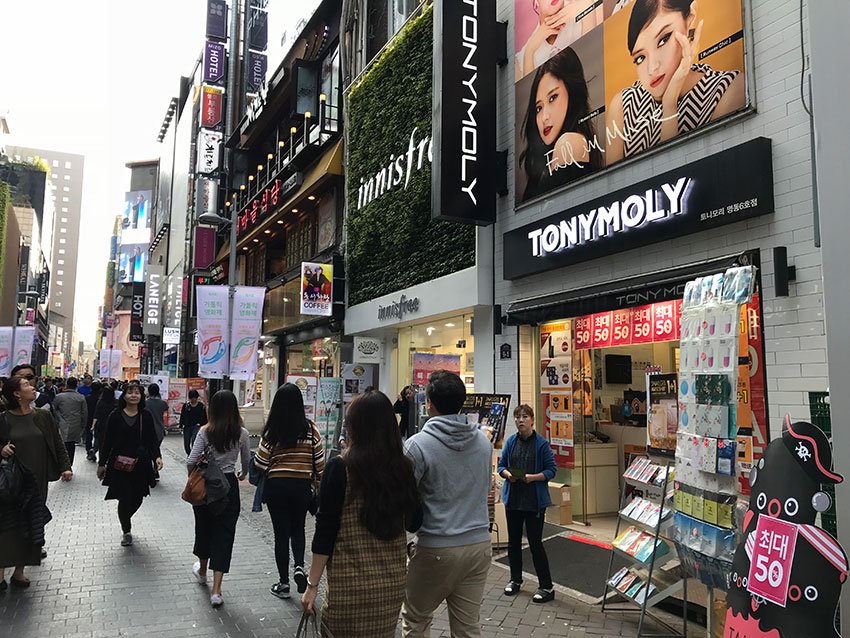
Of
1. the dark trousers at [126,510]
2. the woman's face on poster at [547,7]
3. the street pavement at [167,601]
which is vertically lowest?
the street pavement at [167,601]

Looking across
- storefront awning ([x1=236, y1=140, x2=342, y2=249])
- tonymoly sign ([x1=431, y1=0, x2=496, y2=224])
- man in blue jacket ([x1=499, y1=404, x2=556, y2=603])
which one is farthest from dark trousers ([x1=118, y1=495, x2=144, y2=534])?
storefront awning ([x1=236, y1=140, x2=342, y2=249])

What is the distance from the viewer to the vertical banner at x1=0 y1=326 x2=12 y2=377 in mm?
24766

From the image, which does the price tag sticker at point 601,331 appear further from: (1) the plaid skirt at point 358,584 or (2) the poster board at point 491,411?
(1) the plaid skirt at point 358,584

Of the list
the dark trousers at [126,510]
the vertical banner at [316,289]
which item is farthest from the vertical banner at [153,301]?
the dark trousers at [126,510]

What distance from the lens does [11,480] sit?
559 cm

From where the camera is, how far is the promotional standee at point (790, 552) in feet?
9.98

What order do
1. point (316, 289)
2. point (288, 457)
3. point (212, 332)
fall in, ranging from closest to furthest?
point (288, 457), point (212, 332), point (316, 289)

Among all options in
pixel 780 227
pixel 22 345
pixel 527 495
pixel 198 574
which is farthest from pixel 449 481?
pixel 22 345

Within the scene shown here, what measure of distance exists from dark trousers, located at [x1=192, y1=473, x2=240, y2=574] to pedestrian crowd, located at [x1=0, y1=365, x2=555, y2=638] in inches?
0.5

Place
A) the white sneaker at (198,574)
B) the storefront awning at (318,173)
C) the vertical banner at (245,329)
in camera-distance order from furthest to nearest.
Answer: the storefront awning at (318,173)
the vertical banner at (245,329)
the white sneaker at (198,574)

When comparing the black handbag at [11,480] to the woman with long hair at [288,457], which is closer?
the woman with long hair at [288,457]

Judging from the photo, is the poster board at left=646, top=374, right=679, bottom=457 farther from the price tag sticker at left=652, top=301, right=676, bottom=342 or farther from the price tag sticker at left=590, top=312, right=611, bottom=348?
the price tag sticker at left=590, top=312, right=611, bottom=348

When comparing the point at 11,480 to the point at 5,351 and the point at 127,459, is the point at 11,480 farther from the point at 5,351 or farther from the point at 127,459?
the point at 5,351

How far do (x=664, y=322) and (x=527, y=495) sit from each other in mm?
3224
